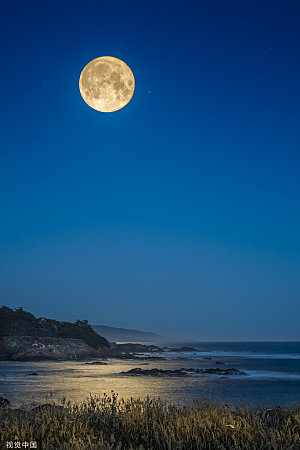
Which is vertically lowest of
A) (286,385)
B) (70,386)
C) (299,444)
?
(286,385)

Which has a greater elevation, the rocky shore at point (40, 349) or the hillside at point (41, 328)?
the hillside at point (41, 328)

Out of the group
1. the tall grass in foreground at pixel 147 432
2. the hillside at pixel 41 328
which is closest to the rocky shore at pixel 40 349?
the hillside at pixel 41 328

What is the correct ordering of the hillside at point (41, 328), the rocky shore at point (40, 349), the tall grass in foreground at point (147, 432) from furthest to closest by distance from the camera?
the hillside at point (41, 328) < the rocky shore at point (40, 349) < the tall grass in foreground at point (147, 432)

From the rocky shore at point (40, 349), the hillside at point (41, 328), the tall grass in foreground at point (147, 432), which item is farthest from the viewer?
the hillside at point (41, 328)

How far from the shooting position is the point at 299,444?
665 centimetres

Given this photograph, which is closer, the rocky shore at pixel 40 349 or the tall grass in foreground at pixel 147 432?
the tall grass in foreground at pixel 147 432

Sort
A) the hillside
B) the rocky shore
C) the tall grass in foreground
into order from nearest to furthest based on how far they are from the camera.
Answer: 1. the tall grass in foreground
2. the rocky shore
3. the hillside

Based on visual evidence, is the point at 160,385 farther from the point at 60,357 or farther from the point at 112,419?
the point at 60,357

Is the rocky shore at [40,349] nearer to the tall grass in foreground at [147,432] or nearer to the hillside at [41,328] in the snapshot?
the hillside at [41,328]

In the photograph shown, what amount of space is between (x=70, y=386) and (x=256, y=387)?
619 inches

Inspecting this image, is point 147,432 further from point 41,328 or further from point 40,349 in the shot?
point 41,328

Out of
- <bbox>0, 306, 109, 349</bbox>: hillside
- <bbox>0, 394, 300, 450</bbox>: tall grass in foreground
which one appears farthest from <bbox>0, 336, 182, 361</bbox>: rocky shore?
<bbox>0, 394, 300, 450</bbox>: tall grass in foreground

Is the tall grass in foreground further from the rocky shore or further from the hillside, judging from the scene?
the hillside

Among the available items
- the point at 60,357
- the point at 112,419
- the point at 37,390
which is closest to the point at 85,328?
the point at 60,357
